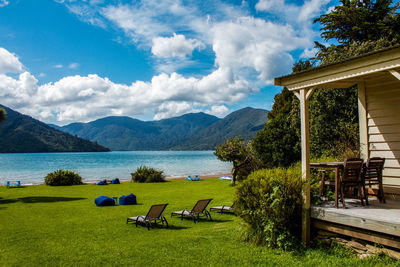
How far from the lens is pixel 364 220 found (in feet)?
16.5

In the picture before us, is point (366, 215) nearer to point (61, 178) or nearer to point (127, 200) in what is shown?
point (127, 200)

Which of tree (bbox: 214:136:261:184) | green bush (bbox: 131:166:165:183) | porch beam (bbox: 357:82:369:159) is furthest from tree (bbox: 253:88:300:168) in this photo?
porch beam (bbox: 357:82:369:159)

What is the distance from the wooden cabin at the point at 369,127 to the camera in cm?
504

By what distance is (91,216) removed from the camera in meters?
10.7

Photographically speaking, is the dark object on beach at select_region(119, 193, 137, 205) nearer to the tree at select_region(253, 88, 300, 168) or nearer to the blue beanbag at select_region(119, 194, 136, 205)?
the blue beanbag at select_region(119, 194, 136, 205)

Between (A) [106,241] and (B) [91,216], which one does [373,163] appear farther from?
(B) [91,216]

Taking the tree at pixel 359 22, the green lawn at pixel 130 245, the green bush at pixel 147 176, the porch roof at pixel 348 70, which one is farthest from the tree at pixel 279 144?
the porch roof at pixel 348 70

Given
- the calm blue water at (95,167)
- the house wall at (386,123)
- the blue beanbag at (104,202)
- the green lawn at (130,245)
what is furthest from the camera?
the calm blue water at (95,167)

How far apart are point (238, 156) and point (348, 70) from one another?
50.5 ft

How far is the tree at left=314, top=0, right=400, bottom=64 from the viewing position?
1942 cm

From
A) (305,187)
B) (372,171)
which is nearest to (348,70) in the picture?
(372,171)

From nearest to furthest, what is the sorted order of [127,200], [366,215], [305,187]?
[366,215]
[305,187]
[127,200]

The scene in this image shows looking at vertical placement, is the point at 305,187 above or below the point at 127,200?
above

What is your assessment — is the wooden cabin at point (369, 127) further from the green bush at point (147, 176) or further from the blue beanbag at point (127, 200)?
the green bush at point (147, 176)
